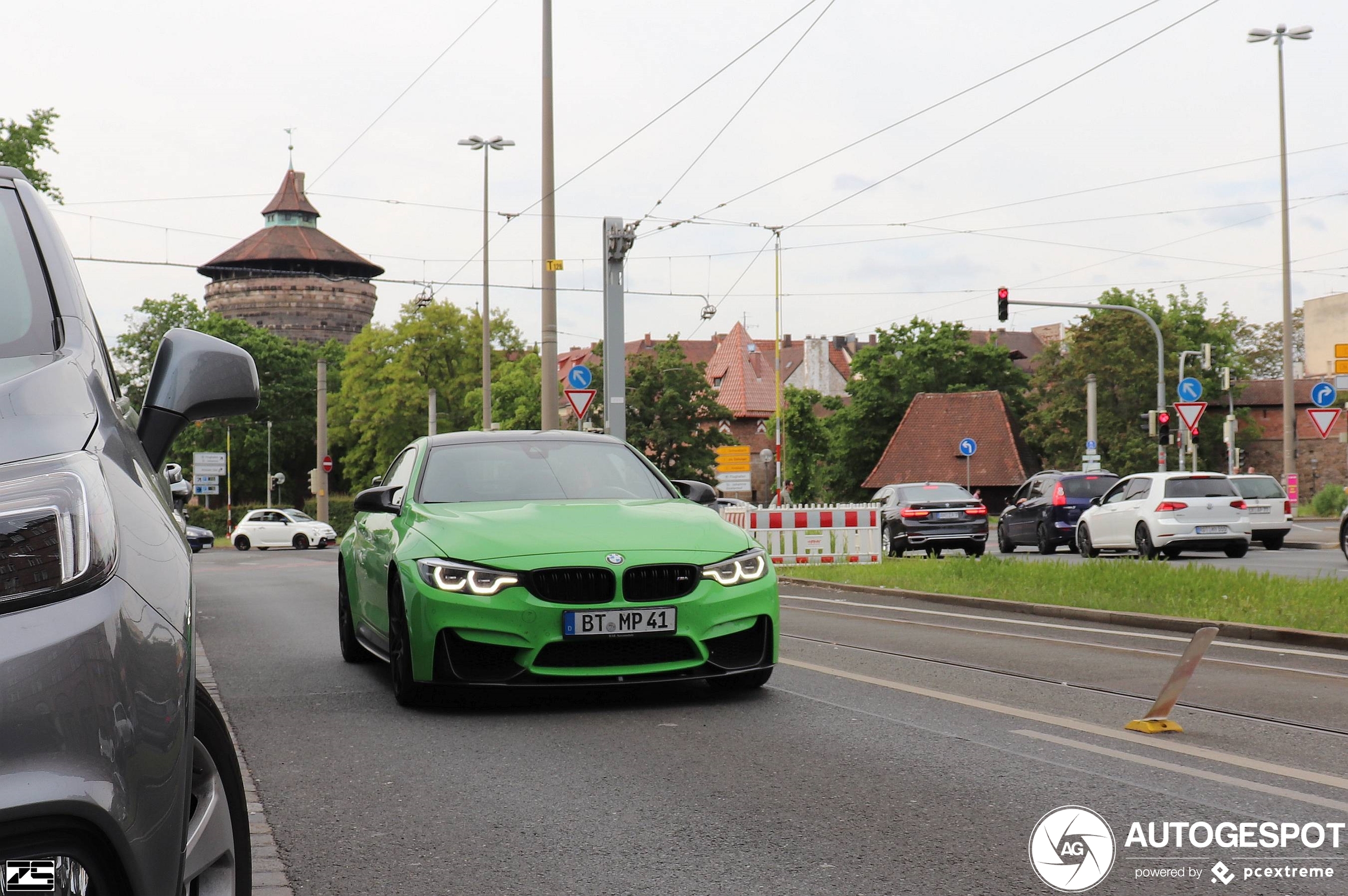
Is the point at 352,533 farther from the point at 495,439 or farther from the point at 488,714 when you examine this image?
the point at 488,714

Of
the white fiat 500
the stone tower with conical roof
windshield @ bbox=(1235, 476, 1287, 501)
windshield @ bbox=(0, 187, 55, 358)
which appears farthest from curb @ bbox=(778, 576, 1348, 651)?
the stone tower with conical roof

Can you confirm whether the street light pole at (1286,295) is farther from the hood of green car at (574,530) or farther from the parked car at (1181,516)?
the hood of green car at (574,530)

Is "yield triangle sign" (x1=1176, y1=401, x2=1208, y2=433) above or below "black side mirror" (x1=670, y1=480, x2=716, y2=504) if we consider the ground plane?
above

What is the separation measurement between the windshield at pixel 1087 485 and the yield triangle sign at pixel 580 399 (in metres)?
10.4

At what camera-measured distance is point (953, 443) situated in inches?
3051

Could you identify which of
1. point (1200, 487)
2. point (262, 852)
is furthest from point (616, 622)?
point (1200, 487)

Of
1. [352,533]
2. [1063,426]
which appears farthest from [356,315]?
[352,533]

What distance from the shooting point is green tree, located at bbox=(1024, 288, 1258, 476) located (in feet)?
255

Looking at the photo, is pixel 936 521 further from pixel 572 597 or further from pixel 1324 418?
pixel 572 597

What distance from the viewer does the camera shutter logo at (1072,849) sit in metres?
4.37

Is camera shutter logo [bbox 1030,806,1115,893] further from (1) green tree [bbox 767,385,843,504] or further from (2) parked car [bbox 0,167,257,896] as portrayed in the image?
(1) green tree [bbox 767,385,843,504]

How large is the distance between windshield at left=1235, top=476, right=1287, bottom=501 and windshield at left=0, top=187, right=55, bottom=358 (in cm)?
3029

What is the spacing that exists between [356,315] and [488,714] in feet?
363

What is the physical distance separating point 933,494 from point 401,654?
22425mm
